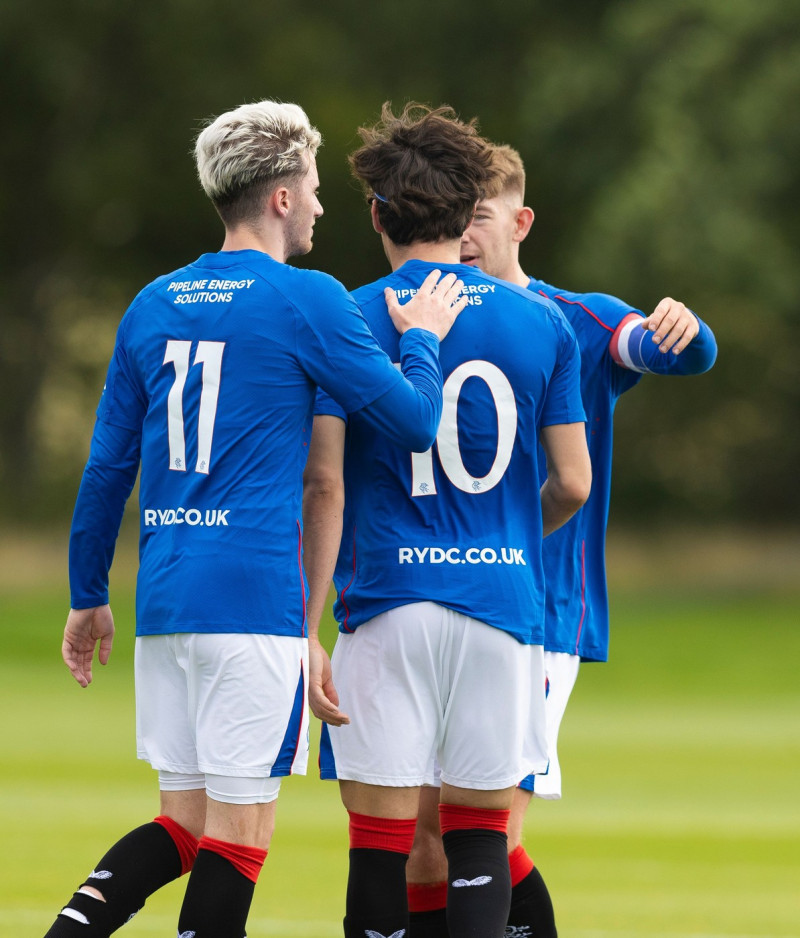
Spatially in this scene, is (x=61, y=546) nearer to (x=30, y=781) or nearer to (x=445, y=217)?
(x=30, y=781)

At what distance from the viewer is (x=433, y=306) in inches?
165

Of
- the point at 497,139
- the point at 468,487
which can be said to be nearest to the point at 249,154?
the point at 468,487

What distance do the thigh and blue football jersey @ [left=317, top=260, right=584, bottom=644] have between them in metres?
0.07

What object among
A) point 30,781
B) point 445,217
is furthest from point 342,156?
point 445,217

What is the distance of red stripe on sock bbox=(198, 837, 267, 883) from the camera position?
3.96 m

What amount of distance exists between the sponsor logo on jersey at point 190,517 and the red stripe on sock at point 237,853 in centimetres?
77

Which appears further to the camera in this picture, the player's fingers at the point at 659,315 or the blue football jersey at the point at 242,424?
the player's fingers at the point at 659,315

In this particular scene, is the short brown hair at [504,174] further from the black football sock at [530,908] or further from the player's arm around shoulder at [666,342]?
the black football sock at [530,908]

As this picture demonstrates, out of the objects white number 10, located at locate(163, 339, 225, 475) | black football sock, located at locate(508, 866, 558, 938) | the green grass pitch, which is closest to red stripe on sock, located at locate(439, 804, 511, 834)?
black football sock, located at locate(508, 866, 558, 938)

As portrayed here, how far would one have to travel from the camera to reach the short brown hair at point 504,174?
495cm

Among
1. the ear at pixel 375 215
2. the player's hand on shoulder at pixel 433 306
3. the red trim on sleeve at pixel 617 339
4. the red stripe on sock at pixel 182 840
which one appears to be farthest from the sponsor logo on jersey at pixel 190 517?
the red trim on sleeve at pixel 617 339

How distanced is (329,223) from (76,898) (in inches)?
1193

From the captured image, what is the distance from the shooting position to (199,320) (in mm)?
4086

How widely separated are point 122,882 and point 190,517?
96 centimetres
